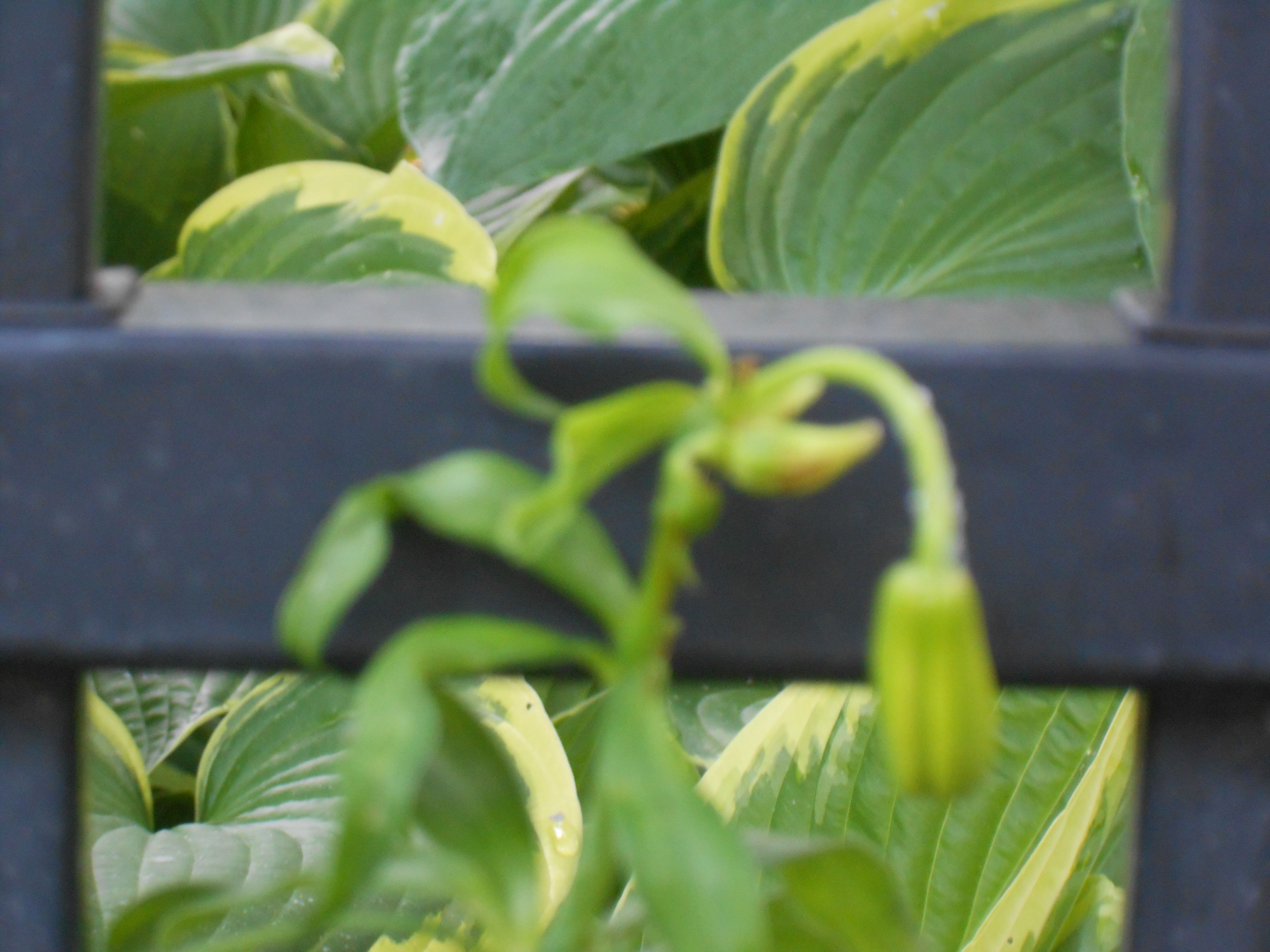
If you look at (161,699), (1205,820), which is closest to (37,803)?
(1205,820)

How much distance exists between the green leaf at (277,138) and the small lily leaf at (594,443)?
0.63 m

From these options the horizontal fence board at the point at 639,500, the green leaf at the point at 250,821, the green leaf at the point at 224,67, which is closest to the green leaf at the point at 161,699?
the green leaf at the point at 250,821

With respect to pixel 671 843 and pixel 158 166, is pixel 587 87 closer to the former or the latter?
pixel 158 166

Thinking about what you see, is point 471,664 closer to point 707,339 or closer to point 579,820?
point 707,339

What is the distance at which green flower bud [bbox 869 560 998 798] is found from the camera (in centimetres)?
14

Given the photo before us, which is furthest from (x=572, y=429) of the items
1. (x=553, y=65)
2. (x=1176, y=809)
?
(x=553, y=65)

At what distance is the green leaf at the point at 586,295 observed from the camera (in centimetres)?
16

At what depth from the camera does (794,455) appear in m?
0.15

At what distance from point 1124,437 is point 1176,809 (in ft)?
0.21

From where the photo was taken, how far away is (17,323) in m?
0.20

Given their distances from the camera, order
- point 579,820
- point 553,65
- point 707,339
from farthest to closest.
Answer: point 553,65 → point 579,820 → point 707,339

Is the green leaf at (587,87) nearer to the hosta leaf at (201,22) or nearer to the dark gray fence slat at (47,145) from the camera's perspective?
the hosta leaf at (201,22)

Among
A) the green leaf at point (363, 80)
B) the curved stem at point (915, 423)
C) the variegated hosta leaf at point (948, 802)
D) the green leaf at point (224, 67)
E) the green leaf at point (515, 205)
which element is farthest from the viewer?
the green leaf at point (363, 80)

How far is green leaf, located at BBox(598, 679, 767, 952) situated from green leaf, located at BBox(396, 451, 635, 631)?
1 centimetres
